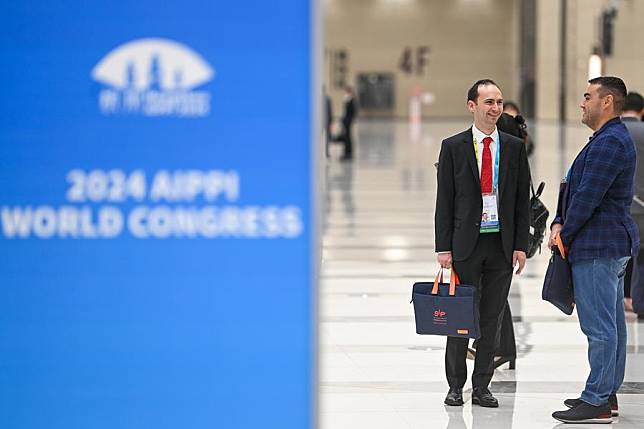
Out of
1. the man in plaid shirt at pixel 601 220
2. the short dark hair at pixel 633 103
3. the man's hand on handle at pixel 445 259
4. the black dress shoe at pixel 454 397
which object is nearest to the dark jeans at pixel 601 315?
the man in plaid shirt at pixel 601 220

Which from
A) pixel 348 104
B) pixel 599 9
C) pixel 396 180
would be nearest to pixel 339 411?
pixel 396 180

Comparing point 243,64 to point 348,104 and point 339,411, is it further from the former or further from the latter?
point 348,104

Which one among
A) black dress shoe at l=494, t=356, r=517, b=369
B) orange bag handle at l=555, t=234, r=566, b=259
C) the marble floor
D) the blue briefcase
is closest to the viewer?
orange bag handle at l=555, t=234, r=566, b=259

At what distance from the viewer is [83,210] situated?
3.12m

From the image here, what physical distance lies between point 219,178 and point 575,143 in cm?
3290

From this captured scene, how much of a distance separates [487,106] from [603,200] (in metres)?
0.81

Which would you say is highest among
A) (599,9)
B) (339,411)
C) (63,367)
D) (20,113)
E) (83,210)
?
(599,9)

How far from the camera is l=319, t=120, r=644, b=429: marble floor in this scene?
7.00m

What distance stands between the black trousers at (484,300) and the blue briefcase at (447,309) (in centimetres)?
13

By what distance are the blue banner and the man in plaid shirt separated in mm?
3532

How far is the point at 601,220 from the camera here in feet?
21.1

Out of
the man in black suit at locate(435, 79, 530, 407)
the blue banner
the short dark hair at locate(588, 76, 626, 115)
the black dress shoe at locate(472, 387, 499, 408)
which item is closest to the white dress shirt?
the man in black suit at locate(435, 79, 530, 407)

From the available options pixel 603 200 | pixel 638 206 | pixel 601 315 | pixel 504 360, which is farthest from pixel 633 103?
pixel 601 315

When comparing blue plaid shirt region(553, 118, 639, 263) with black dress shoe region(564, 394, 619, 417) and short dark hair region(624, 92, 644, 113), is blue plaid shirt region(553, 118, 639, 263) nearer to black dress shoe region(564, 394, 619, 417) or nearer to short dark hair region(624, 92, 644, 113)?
black dress shoe region(564, 394, 619, 417)
